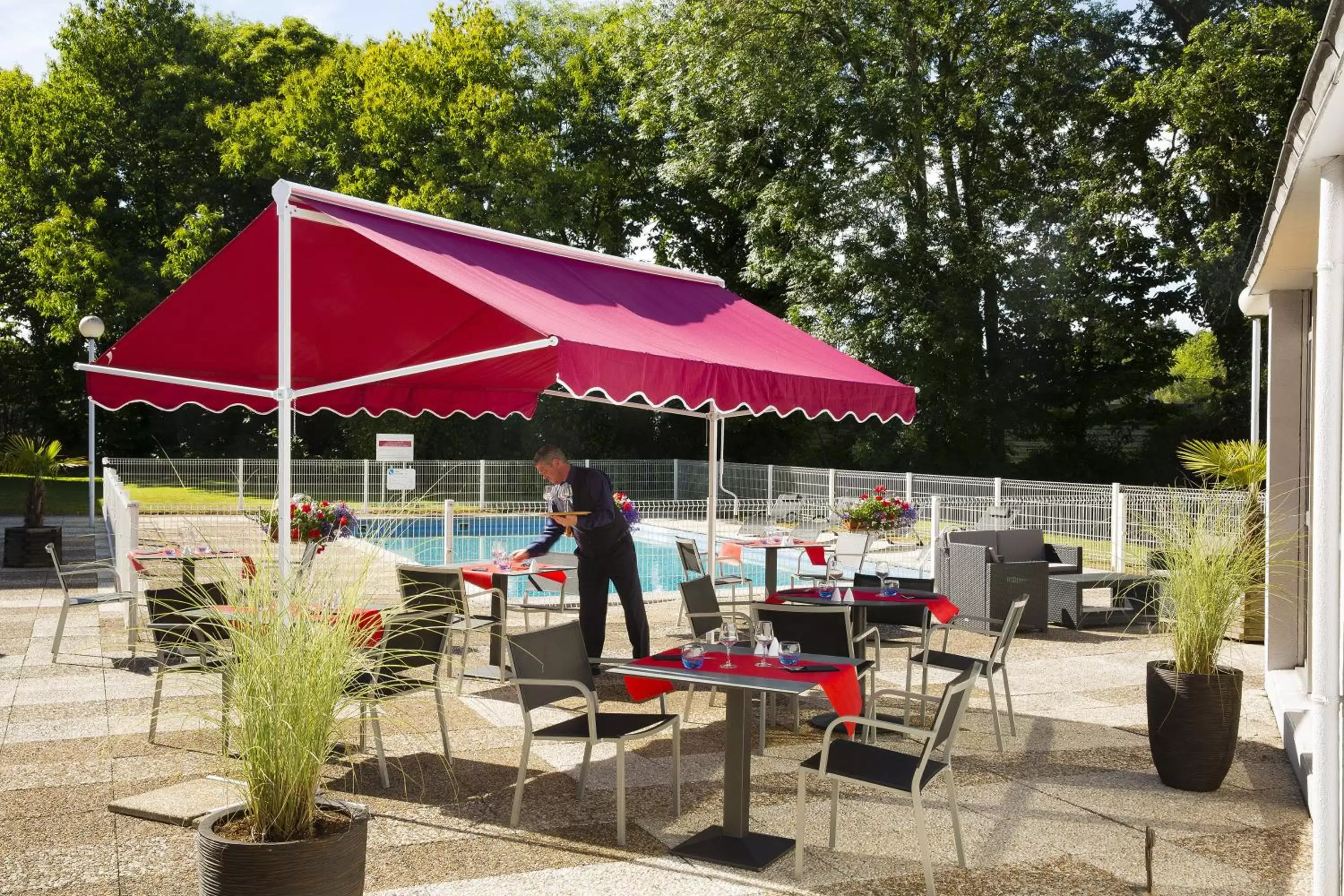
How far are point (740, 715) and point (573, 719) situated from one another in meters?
0.86

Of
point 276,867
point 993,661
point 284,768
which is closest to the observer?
point 276,867

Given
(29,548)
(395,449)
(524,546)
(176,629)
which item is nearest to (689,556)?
(176,629)

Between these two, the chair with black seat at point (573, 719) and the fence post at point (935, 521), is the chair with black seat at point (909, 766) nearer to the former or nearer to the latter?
the chair with black seat at point (573, 719)

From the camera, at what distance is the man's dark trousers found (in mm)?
7844

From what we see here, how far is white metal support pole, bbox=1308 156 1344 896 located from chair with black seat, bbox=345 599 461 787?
3.06 m

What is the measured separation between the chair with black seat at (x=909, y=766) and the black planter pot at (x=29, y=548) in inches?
500

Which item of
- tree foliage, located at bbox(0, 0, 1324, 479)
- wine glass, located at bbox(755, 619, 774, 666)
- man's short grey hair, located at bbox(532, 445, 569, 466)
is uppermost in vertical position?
tree foliage, located at bbox(0, 0, 1324, 479)

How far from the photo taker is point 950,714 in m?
4.36

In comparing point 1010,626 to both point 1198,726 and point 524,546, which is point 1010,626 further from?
point 524,546

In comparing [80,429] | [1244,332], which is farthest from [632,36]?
[80,429]

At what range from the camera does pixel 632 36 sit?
1089 inches

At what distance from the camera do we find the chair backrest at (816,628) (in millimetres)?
5891

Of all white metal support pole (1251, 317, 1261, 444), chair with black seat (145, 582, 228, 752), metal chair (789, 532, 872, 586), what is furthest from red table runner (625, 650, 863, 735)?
white metal support pole (1251, 317, 1261, 444)

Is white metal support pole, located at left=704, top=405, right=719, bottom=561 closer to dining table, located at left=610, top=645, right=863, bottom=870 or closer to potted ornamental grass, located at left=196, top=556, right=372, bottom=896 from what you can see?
dining table, located at left=610, top=645, right=863, bottom=870
